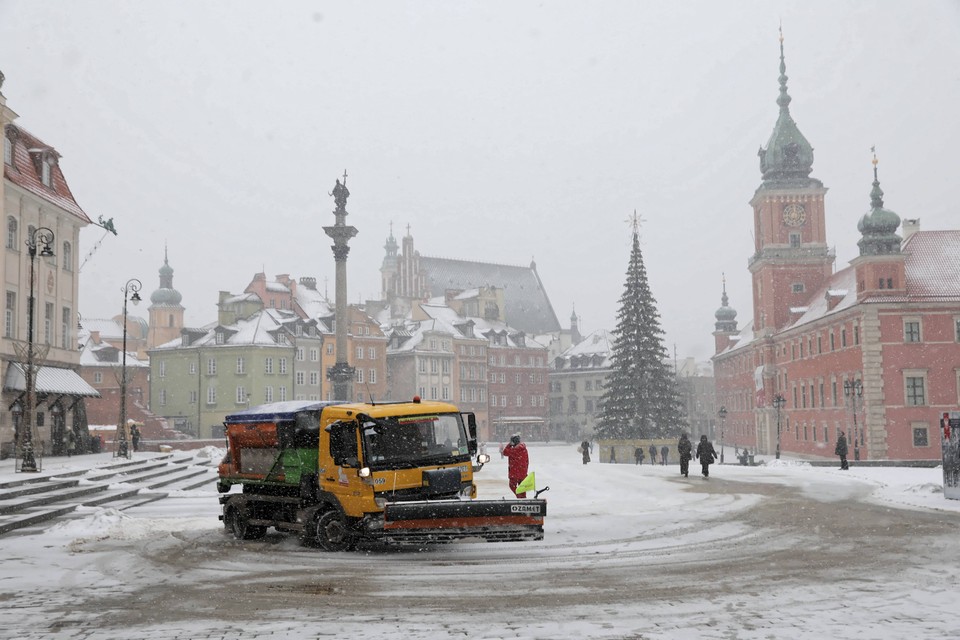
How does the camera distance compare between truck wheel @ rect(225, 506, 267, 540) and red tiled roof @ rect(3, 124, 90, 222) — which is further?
red tiled roof @ rect(3, 124, 90, 222)

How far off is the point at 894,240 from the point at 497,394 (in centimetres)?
5474

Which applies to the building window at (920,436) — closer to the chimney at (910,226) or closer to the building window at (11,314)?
the chimney at (910,226)

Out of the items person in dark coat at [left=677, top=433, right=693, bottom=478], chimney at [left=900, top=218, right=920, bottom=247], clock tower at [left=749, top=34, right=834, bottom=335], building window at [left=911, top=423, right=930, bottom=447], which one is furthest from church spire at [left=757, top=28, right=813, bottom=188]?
person in dark coat at [left=677, top=433, right=693, bottom=478]

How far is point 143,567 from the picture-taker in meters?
13.2

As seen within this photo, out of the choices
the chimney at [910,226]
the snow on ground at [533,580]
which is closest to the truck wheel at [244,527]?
the snow on ground at [533,580]

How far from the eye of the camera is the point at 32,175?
37.7 metres

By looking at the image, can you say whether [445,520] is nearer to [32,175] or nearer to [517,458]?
[517,458]

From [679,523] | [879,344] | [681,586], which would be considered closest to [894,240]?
[879,344]

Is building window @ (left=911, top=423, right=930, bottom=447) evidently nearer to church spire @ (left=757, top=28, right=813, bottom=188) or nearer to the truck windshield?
church spire @ (left=757, top=28, right=813, bottom=188)

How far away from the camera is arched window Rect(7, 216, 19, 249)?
3484cm

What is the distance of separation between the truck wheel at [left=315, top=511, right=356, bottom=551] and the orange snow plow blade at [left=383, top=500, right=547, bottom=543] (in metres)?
1.09

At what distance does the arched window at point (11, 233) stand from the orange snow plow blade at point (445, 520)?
1048 inches

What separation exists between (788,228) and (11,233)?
60570 millimetres

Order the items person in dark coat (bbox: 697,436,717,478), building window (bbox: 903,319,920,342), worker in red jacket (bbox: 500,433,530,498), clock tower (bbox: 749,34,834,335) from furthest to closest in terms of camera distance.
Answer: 1. clock tower (bbox: 749,34,834,335)
2. building window (bbox: 903,319,920,342)
3. person in dark coat (bbox: 697,436,717,478)
4. worker in red jacket (bbox: 500,433,530,498)
